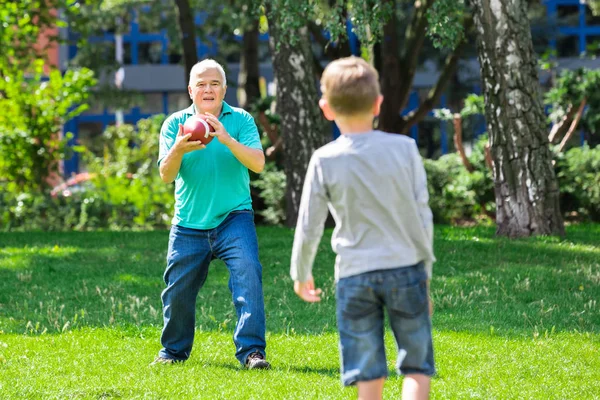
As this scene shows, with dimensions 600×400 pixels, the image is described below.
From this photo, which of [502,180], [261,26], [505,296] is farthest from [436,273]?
[261,26]

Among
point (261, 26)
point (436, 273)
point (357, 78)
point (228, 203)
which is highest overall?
point (261, 26)

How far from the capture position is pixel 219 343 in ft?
22.7

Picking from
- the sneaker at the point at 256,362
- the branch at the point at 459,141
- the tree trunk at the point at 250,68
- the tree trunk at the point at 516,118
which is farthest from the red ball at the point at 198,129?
the tree trunk at the point at 250,68

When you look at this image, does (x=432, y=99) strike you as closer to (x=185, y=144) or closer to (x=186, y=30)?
(x=186, y=30)

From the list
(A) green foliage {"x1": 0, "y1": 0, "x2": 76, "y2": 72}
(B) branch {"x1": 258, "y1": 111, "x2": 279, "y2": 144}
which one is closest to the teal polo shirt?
(B) branch {"x1": 258, "y1": 111, "x2": 279, "y2": 144}

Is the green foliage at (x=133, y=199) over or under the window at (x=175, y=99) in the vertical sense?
under

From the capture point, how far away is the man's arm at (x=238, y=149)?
5.50m

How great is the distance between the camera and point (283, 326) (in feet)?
24.7

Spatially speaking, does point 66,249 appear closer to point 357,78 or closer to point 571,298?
point 571,298

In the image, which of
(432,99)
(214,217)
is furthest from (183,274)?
(432,99)

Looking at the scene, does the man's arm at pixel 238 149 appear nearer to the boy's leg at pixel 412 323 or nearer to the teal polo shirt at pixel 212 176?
the teal polo shirt at pixel 212 176

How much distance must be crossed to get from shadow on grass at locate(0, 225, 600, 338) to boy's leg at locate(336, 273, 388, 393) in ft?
10.6

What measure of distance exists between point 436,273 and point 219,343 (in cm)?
345

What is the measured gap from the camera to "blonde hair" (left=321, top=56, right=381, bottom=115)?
12.8 ft
